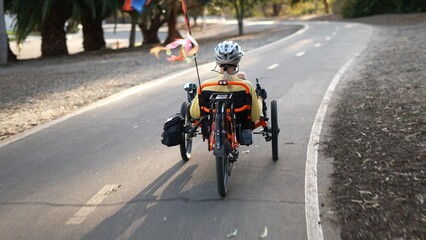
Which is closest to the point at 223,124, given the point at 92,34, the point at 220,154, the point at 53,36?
the point at 220,154

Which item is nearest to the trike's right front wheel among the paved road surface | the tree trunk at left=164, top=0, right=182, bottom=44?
the paved road surface

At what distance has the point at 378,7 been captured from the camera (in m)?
51.5

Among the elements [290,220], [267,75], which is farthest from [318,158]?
[267,75]

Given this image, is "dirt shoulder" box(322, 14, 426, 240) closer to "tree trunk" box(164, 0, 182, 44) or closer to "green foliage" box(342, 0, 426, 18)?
"tree trunk" box(164, 0, 182, 44)

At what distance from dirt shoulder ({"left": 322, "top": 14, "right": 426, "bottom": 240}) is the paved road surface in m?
0.41

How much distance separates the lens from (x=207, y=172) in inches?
232

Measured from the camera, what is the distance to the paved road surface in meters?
4.36

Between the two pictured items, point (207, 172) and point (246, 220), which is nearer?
point (246, 220)

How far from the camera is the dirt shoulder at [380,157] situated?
426 centimetres

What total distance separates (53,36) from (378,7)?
37607mm

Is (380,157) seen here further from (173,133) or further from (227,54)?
(173,133)

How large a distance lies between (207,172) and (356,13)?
52098 millimetres

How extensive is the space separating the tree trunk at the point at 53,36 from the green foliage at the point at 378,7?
3462 cm

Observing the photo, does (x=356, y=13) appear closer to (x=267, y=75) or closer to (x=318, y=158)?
(x=267, y=75)
